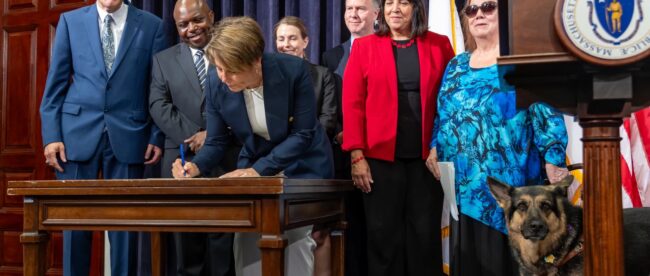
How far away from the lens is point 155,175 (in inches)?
147

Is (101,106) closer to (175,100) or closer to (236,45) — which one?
(175,100)

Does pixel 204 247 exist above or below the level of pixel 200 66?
below

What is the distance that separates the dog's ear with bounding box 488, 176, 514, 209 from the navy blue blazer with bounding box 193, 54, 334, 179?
1.98 feet

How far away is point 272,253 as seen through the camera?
1.86 m

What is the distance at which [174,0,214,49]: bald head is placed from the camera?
126 inches

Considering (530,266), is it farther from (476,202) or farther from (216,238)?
(216,238)

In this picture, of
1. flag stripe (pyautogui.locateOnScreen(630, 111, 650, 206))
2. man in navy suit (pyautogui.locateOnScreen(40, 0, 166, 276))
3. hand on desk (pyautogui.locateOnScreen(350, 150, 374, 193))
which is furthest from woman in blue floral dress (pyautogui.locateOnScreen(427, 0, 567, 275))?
man in navy suit (pyautogui.locateOnScreen(40, 0, 166, 276))

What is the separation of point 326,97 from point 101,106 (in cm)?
104

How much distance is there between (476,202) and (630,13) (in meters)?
1.31

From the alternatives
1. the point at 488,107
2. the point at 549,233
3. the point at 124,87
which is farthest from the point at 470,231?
the point at 124,87

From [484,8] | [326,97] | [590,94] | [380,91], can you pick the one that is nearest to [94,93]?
[326,97]

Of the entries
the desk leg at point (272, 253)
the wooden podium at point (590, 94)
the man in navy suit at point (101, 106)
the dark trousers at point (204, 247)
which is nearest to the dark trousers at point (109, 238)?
the man in navy suit at point (101, 106)

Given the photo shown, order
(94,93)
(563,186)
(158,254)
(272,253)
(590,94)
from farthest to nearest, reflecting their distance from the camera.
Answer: (94,93)
(158,254)
(563,186)
(272,253)
(590,94)

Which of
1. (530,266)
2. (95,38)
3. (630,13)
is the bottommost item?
(530,266)
